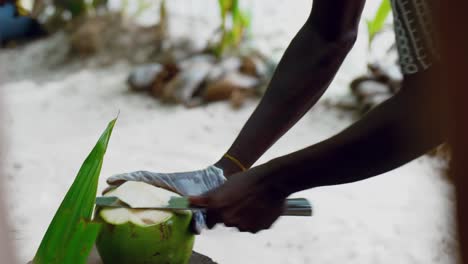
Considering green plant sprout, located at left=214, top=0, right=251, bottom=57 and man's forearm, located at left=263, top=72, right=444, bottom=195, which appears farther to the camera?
green plant sprout, located at left=214, top=0, right=251, bottom=57

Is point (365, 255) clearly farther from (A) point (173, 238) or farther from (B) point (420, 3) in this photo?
(B) point (420, 3)

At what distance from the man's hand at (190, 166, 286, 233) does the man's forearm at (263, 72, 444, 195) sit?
0.07ft

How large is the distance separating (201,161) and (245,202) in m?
1.71

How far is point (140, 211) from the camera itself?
1.38m

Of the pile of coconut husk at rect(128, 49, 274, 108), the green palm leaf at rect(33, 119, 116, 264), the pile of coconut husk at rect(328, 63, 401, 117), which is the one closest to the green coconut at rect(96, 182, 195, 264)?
the green palm leaf at rect(33, 119, 116, 264)

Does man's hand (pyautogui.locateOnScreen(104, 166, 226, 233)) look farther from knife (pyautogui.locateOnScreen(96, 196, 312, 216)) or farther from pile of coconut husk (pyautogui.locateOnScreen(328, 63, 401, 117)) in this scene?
pile of coconut husk (pyautogui.locateOnScreen(328, 63, 401, 117))

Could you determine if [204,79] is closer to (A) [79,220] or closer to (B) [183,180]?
(B) [183,180]

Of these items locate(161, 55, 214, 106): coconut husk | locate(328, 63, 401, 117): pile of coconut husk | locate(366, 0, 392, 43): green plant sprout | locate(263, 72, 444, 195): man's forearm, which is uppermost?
locate(263, 72, 444, 195): man's forearm

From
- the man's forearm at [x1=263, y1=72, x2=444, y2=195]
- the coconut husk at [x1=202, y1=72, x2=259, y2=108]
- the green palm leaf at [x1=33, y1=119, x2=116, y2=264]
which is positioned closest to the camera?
the man's forearm at [x1=263, y1=72, x2=444, y2=195]

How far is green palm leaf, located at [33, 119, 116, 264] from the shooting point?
1237 mm

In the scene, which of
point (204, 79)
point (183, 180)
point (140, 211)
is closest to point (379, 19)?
point (204, 79)

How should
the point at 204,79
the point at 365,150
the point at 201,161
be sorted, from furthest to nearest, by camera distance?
1. the point at 204,79
2. the point at 201,161
3. the point at 365,150

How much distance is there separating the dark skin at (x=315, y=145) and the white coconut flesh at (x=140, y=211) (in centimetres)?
8

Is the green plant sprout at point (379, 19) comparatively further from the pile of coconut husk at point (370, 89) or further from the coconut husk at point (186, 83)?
the coconut husk at point (186, 83)
